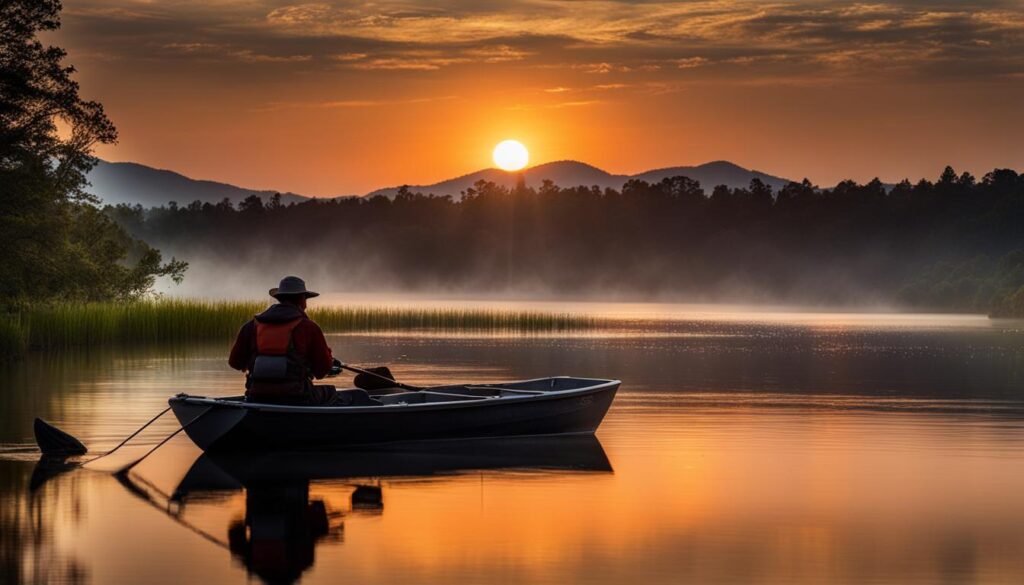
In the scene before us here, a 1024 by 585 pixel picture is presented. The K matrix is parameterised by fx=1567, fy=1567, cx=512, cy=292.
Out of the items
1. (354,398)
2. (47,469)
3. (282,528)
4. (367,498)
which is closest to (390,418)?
(354,398)

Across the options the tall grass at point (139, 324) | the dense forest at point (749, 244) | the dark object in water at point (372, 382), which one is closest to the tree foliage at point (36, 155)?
the tall grass at point (139, 324)

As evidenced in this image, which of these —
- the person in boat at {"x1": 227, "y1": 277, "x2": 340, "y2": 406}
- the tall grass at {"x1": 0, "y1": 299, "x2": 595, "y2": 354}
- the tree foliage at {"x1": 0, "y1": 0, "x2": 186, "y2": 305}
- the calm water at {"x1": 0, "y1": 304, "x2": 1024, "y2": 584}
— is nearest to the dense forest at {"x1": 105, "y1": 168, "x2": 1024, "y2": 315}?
the tall grass at {"x1": 0, "y1": 299, "x2": 595, "y2": 354}

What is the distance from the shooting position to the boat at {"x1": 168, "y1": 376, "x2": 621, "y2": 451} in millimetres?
15805

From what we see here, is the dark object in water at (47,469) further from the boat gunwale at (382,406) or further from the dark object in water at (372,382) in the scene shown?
the dark object in water at (372,382)

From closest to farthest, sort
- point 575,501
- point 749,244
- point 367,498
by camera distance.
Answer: point 575,501
point 367,498
point 749,244

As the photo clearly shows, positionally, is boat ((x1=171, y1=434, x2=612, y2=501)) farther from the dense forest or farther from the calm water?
the dense forest

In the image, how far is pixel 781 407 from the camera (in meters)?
23.6

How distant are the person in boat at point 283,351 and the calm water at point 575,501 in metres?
0.71

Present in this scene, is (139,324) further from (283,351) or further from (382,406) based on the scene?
(283,351)

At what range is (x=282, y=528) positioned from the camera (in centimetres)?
1174

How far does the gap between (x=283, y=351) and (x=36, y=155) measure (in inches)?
1043

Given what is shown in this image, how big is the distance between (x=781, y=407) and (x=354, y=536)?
13.3 metres

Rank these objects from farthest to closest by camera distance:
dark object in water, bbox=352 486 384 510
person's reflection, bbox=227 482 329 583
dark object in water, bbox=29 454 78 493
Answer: dark object in water, bbox=29 454 78 493 → dark object in water, bbox=352 486 384 510 → person's reflection, bbox=227 482 329 583

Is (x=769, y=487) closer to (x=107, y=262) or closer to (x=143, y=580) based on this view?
(x=143, y=580)
